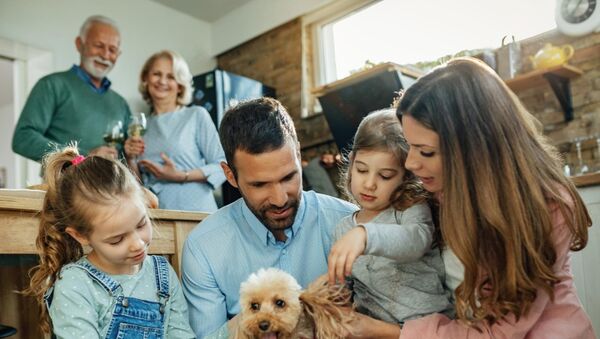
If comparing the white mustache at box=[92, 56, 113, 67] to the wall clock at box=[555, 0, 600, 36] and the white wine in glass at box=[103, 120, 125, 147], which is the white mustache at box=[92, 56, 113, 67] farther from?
the wall clock at box=[555, 0, 600, 36]

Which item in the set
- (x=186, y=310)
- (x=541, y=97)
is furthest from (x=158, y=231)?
(x=541, y=97)

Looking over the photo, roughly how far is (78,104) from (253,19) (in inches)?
93.7

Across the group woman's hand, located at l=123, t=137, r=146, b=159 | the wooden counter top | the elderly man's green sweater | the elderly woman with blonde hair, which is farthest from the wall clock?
the elderly man's green sweater

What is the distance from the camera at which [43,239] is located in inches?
59.4

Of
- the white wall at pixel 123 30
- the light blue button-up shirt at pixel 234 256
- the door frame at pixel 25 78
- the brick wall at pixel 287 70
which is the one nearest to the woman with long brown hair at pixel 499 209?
the light blue button-up shirt at pixel 234 256

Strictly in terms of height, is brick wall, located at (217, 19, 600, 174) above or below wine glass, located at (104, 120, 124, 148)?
above

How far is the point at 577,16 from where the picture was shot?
125 inches

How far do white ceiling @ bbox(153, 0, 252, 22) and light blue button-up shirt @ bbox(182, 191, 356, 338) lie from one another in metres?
3.82

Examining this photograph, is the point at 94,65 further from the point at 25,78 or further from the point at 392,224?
the point at 392,224

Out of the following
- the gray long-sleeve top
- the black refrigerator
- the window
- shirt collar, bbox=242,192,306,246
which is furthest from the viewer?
the black refrigerator

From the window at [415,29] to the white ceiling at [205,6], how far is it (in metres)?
0.98

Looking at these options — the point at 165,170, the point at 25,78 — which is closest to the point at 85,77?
the point at 165,170

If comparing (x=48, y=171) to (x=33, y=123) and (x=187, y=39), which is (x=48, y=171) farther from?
(x=187, y=39)

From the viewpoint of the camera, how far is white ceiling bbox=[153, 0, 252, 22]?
5.11 metres
